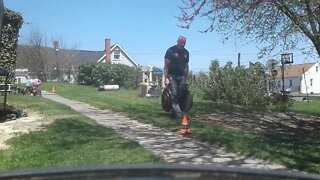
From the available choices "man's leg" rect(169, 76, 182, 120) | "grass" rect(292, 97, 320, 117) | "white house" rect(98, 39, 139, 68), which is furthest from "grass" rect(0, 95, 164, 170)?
"white house" rect(98, 39, 139, 68)

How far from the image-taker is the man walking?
40.4ft

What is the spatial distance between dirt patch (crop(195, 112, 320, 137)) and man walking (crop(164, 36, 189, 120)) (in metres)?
1.07

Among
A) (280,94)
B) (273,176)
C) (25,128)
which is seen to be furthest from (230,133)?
(280,94)

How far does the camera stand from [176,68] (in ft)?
40.4

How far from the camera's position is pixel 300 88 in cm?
8569

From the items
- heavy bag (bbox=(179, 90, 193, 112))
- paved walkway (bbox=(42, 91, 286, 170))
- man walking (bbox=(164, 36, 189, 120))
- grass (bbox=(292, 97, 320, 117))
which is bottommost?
grass (bbox=(292, 97, 320, 117))

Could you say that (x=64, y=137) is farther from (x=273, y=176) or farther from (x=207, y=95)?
(x=207, y=95)

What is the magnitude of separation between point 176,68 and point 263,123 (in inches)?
114

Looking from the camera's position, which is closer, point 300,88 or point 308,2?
point 308,2

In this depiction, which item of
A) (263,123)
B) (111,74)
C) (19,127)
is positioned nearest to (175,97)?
(263,123)

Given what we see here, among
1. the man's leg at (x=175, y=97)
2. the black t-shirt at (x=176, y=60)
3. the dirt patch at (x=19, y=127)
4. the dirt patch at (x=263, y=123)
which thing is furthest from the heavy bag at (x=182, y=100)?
the dirt patch at (x=19, y=127)

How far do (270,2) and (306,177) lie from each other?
35.2ft

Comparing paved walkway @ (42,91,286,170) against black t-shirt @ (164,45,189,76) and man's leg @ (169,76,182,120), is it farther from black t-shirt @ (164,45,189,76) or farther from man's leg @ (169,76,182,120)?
black t-shirt @ (164,45,189,76)

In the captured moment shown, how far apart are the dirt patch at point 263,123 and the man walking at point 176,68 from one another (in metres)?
1.07
